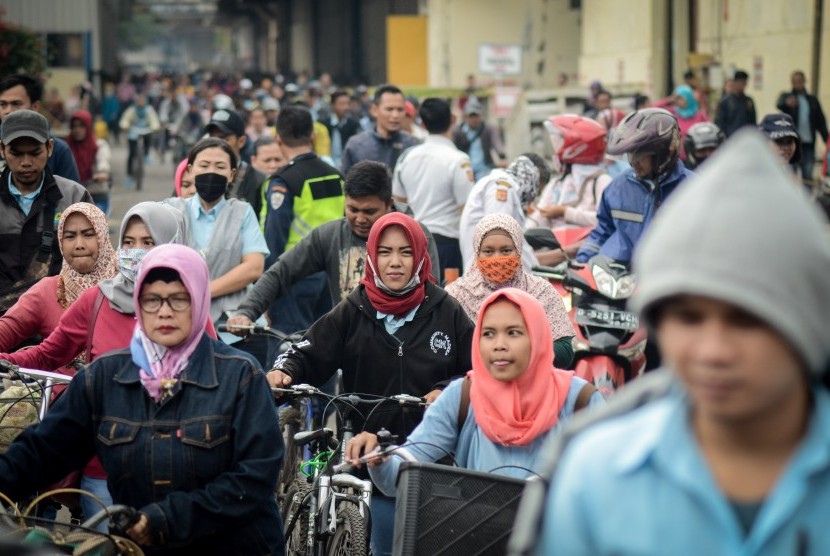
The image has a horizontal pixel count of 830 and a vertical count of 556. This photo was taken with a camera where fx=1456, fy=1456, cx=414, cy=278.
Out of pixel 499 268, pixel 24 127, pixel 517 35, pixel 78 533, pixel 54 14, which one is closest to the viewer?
pixel 78 533

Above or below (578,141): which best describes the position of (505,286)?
below

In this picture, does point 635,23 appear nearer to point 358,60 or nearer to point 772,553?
point 772,553

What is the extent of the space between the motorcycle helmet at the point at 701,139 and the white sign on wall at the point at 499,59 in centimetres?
2288

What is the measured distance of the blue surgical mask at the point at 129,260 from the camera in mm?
5906

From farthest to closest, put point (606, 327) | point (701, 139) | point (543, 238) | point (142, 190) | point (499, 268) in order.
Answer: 1. point (142, 190)
2. point (701, 139)
3. point (543, 238)
4. point (606, 327)
5. point (499, 268)

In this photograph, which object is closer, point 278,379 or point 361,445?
point 361,445

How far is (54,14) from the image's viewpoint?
5741cm

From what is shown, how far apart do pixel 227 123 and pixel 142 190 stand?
18303 mm

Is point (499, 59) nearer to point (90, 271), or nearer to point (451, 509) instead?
point (90, 271)

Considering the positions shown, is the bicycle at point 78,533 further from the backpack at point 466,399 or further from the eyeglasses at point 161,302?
the backpack at point 466,399

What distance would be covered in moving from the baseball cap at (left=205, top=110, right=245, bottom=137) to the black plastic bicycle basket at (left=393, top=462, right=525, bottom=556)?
6.78 metres

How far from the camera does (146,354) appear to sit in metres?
4.48

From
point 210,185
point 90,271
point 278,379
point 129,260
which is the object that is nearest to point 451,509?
point 278,379

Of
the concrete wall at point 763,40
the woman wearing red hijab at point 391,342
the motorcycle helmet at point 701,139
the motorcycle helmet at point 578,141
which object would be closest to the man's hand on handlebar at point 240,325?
the woman wearing red hijab at point 391,342
